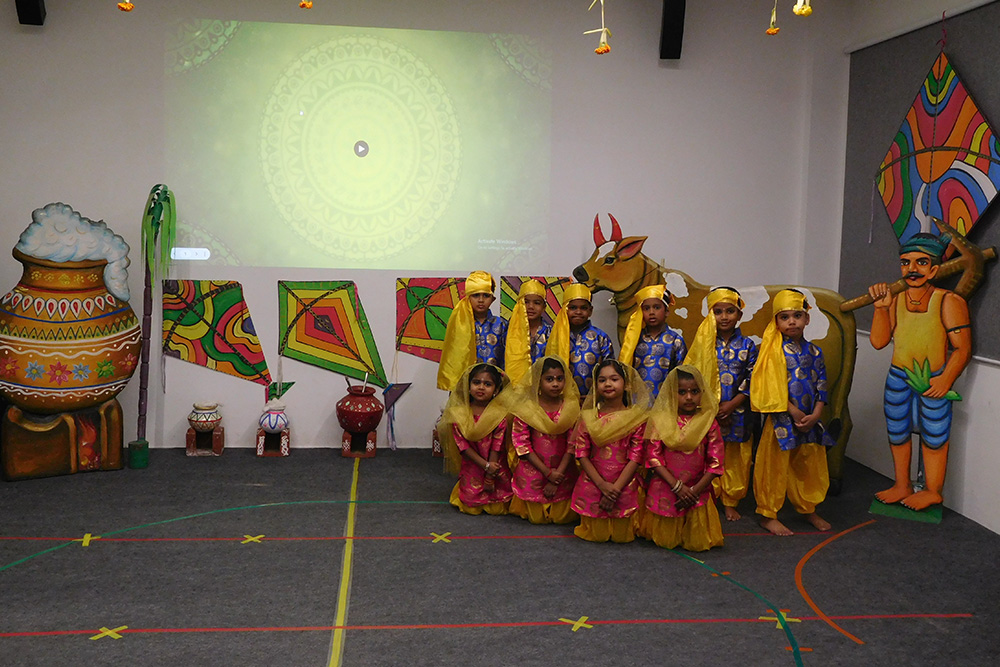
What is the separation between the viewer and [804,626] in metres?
3.07

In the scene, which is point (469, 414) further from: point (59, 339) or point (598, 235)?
point (59, 339)

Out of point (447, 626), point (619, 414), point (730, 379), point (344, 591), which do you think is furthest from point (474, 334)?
point (447, 626)

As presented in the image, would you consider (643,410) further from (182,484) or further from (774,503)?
(182,484)

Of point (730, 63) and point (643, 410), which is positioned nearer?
point (643, 410)

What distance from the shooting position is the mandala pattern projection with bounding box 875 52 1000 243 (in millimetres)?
4379

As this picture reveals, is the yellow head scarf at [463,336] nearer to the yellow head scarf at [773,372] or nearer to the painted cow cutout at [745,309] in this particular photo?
the painted cow cutout at [745,309]

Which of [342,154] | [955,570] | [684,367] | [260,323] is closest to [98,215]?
[260,323]

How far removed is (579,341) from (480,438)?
0.74m

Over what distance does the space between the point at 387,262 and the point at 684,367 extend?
7.95 ft

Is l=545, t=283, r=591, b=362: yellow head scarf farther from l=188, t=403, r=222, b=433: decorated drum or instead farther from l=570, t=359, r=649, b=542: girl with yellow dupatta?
l=188, t=403, r=222, b=433: decorated drum

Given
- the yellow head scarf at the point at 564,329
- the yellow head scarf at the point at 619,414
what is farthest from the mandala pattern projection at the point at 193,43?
the yellow head scarf at the point at 619,414

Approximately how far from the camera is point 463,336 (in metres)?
4.86

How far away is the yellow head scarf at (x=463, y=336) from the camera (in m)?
4.86

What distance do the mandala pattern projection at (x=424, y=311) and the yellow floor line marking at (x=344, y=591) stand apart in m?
1.32
